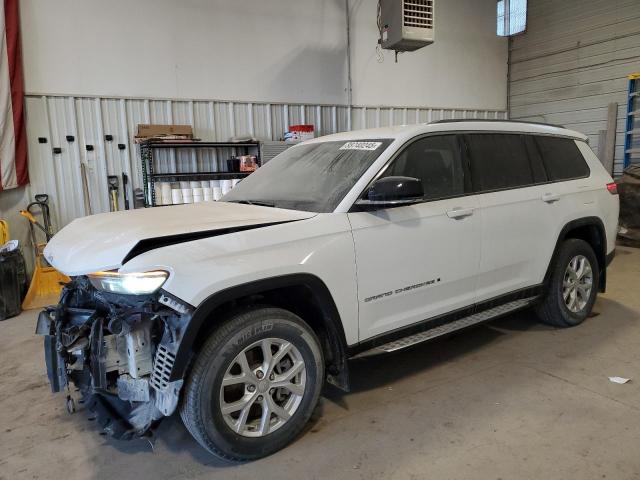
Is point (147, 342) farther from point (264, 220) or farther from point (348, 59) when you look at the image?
point (348, 59)

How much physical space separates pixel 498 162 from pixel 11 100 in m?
5.81

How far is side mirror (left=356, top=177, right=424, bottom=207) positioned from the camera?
7.84 feet

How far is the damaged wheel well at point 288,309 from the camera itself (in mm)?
1993

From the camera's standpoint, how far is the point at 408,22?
6.73 meters

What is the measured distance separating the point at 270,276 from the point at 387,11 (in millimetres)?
6138

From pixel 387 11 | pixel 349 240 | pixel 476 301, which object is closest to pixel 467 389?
pixel 476 301

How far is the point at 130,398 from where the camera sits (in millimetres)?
2121

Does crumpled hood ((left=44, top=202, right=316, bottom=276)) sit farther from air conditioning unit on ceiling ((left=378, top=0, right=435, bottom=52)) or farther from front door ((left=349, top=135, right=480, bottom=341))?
air conditioning unit on ceiling ((left=378, top=0, right=435, bottom=52))

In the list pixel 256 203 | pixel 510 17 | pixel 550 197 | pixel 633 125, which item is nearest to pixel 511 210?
pixel 550 197

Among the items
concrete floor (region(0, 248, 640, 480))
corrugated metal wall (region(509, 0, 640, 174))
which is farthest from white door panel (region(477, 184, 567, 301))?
corrugated metal wall (region(509, 0, 640, 174))

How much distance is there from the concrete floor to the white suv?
27 cm

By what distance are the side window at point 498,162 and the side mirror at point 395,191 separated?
0.84 m

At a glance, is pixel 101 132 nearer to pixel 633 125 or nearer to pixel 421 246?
pixel 421 246

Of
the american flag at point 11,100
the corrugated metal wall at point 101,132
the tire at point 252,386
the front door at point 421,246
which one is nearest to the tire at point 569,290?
the front door at point 421,246
